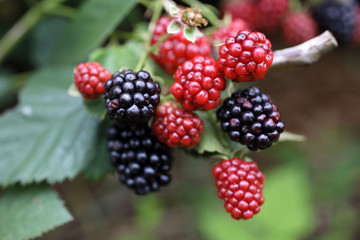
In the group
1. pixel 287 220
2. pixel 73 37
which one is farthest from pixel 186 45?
pixel 287 220

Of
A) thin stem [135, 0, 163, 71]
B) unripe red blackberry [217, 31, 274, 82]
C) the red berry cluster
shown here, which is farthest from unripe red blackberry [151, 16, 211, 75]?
the red berry cluster

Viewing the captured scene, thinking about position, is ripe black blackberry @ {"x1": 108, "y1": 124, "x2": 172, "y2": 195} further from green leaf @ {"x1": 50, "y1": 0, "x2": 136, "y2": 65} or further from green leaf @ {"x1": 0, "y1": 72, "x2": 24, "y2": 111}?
green leaf @ {"x1": 0, "y1": 72, "x2": 24, "y2": 111}

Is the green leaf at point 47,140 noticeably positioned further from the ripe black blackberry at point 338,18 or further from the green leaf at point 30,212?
the ripe black blackberry at point 338,18

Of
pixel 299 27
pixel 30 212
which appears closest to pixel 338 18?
pixel 299 27

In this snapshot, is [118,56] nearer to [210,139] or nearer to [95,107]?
[95,107]

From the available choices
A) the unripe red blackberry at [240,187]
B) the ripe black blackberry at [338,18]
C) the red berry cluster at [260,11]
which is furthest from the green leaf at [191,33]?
the ripe black blackberry at [338,18]
